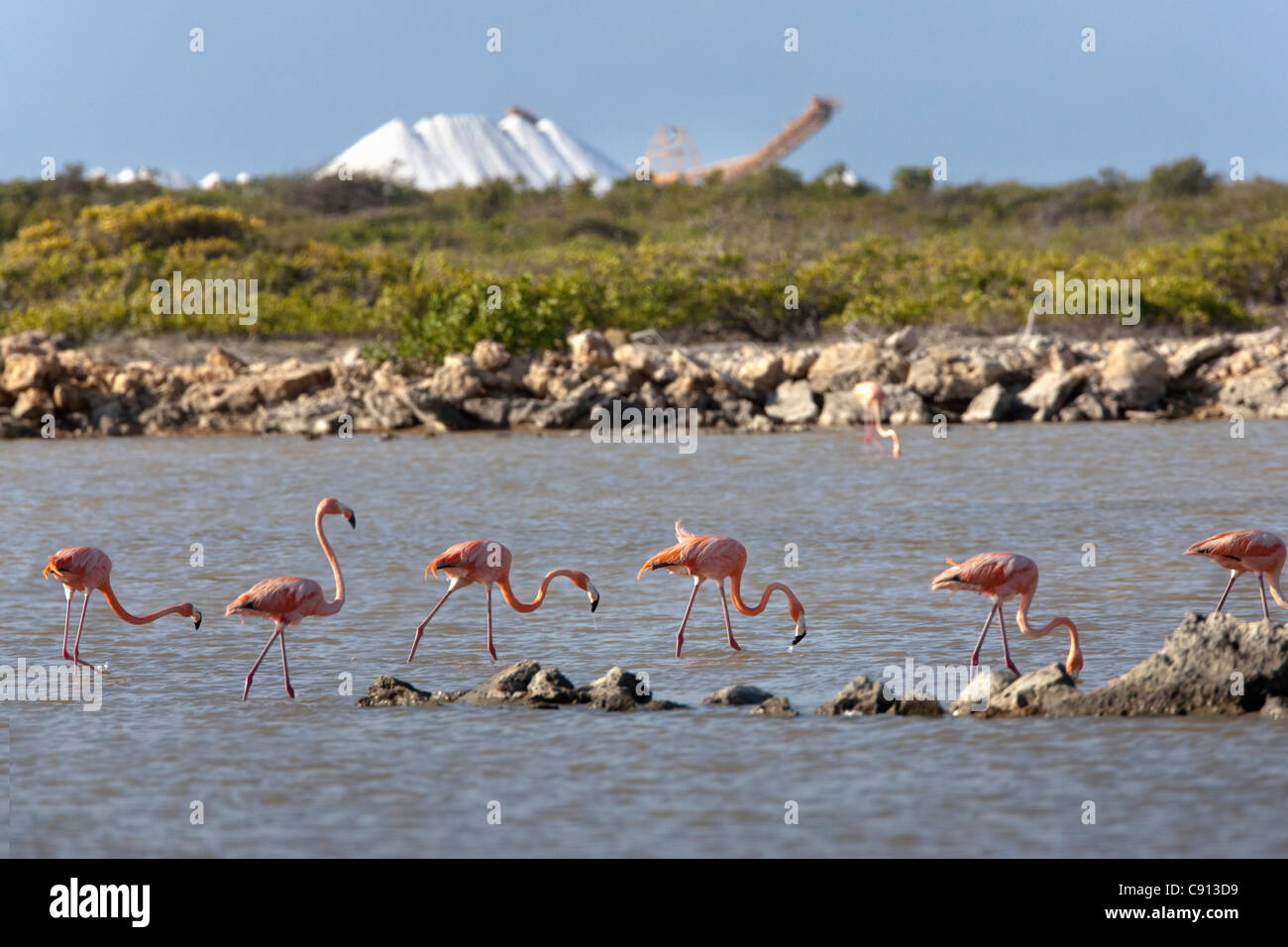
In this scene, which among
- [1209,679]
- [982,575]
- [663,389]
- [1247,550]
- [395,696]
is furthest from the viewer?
[663,389]

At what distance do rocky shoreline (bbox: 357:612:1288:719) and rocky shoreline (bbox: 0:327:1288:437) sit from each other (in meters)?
15.6

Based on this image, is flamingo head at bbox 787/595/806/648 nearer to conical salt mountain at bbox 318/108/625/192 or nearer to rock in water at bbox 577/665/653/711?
rock in water at bbox 577/665/653/711

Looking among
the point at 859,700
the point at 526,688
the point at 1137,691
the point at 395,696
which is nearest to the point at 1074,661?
the point at 1137,691

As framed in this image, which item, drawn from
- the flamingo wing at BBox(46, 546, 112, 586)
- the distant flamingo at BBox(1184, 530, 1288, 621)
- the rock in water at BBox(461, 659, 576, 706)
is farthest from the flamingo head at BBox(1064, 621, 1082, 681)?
the flamingo wing at BBox(46, 546, 112, 586)

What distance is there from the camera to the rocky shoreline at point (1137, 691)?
6824mm

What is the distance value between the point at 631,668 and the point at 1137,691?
2.69 metres

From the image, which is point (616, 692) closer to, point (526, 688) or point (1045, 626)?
point (526, 688)

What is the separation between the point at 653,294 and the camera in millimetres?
28625

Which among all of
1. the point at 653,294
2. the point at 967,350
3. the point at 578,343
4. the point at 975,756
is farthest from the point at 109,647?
the point at 653,294

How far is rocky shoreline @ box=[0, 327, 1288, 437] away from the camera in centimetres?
2281

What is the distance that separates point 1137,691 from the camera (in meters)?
6.89

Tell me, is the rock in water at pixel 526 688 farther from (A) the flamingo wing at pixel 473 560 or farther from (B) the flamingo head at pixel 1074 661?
(B) the flamingo head at pixel 1074 661

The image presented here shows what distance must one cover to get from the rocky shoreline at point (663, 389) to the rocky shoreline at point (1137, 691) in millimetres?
15646

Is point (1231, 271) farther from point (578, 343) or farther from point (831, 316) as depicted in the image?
point (578, 343)
